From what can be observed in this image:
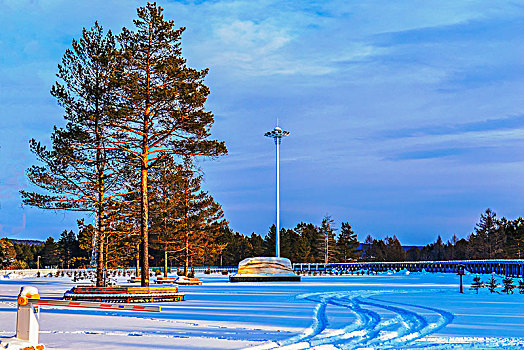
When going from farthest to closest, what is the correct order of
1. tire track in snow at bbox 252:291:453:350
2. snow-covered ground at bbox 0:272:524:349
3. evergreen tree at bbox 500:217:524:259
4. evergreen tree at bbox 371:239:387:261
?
1. evergreen tree at bbox 371:239:387:261
2. evergreen tree at bbox 500:217:524:259
3. snow-covered ground at bbox 0:272:524:349
4. tire track in snow at bbox 252:291:453:350

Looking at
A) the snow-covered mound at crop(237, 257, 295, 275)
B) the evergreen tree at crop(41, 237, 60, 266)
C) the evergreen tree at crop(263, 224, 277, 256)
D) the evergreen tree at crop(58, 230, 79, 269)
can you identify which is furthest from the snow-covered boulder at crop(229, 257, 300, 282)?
the evergreen tree at crop(41, 237, 60, 266)

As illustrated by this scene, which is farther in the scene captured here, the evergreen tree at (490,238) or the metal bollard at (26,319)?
the evergreen tree at (490,238)

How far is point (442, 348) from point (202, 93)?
59.9 ft

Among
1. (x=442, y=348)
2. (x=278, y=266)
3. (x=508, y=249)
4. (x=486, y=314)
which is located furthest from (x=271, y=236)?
(x=442, y=348)

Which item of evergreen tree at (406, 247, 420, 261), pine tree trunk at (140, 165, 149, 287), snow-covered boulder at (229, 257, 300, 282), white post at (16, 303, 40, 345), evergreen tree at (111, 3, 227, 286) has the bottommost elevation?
evergreen tree at (406, 247, 420, 261)

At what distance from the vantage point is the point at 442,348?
1042cm

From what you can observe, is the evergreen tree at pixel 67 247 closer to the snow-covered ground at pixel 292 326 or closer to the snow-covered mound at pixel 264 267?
the snow-covered mound at pixel 264 267

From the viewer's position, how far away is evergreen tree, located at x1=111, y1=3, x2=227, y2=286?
2522cm

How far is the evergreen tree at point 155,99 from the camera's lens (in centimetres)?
2522

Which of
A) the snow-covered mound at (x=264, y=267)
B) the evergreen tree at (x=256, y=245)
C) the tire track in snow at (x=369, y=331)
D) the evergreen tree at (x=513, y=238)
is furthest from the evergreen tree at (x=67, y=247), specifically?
the tire track in snow at (x=369, y=331)

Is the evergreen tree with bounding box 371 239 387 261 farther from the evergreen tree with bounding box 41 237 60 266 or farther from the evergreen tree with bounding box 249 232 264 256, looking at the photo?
the evergreen tree with bounding box 41 237 60 266

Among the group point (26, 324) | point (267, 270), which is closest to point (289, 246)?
point (267, 270)

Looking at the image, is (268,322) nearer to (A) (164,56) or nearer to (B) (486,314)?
(B) (486,314)

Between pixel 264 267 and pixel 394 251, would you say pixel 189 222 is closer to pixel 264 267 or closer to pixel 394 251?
pixel 264 267
